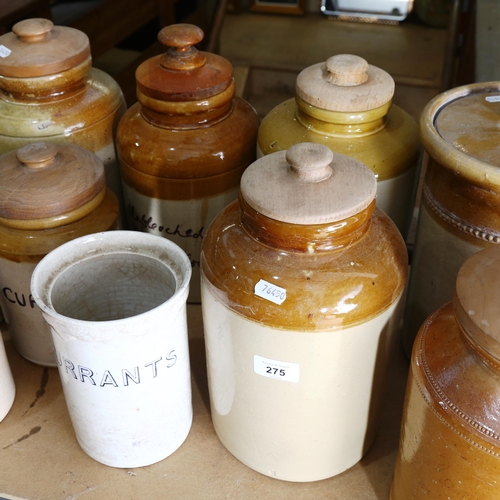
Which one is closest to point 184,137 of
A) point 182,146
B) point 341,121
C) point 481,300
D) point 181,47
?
point 182,146

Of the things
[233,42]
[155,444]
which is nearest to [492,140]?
[155,444]

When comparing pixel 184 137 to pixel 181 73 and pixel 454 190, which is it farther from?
pixel 454 190

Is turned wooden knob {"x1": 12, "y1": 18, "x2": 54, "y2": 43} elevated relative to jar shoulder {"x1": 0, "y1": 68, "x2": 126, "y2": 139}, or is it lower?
elevated

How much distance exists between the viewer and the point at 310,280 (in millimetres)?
623

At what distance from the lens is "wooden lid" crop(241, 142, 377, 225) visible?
607 mm

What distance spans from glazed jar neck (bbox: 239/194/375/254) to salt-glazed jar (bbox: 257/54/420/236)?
19 centimetres

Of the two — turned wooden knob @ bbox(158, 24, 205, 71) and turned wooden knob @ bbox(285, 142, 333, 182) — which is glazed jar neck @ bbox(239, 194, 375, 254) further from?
turned wooden knob @ bbox(158, 24, 205, 71)

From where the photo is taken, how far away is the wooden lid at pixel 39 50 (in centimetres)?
91

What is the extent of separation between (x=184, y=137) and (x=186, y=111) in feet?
0.12

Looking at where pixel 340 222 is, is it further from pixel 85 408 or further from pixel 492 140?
pixel 85 408

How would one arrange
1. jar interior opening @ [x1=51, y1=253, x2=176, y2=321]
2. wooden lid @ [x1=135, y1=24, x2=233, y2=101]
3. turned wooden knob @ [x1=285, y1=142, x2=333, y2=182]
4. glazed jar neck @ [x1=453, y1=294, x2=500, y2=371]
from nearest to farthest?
glazed jar neck @ [x1=453, y1=294, x2=500, y2=371]
turned wooden knob @ [x1=285, y1=142, x2=333, y2=182]
jar interior opening @ [x1=51, y1=253, x2=176, y2=321]
wooden lid @ [x1=135, y1=24, x2=233, y2=101]

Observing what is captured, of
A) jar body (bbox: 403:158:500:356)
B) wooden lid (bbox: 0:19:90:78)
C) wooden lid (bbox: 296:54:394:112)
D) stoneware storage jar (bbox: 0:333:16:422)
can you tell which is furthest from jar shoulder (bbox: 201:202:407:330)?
wooden lid (bbox: 0:19:90:78)

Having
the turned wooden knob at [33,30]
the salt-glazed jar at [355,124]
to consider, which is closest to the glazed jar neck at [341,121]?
the salt-glazed jar at [355,124]

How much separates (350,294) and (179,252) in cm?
21
